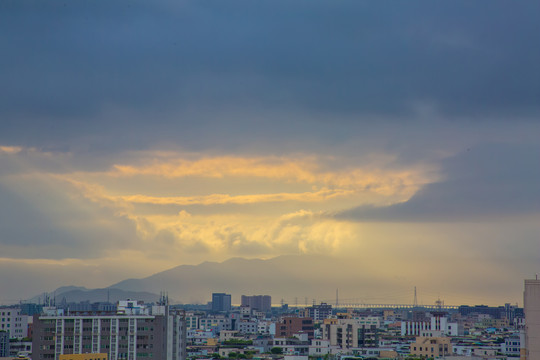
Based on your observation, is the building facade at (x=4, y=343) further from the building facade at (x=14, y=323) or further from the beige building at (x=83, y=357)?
the building facade at (x=14, y=323)

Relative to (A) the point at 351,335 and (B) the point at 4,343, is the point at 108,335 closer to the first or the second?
(B) the point at 4,343

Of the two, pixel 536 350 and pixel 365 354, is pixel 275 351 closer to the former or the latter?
pixel 365 354

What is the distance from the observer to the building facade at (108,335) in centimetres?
10275

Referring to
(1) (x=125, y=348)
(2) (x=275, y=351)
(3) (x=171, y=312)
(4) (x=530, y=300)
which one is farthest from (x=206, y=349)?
(4) (x=530, y=300)

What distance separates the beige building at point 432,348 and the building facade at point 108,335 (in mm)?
53084

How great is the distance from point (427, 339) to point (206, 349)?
4023 centimetres

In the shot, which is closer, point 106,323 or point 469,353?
point 106,323

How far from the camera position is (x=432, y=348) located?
14688cm

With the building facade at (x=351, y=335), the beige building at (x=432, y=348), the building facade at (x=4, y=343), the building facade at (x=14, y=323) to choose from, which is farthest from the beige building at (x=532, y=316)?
the building facade at (x=14, y=323)

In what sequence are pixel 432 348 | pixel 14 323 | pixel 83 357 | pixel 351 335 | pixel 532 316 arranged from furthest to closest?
pixel 14 323, pixel 351 335, pixel 432 348, pixel 83 357, pixel 532 316

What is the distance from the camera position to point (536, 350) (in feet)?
205

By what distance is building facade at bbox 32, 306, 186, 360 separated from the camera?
103m

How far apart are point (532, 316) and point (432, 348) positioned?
86480 millimetres

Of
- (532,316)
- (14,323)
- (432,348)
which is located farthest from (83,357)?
(14,323)
